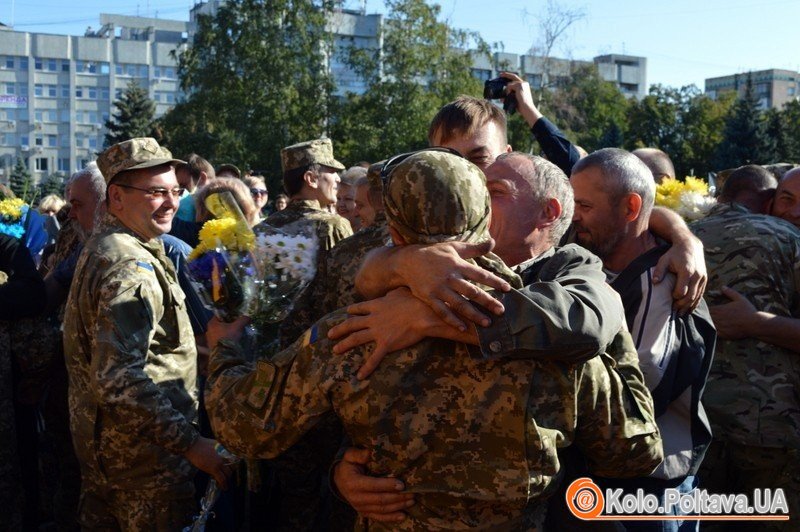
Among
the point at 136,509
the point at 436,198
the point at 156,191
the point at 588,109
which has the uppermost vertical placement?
the point at 588,109

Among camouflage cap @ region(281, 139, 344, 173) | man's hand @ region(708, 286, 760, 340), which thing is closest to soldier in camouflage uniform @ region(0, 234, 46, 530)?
camouflage cap @ region(281, 139, 344, 173)

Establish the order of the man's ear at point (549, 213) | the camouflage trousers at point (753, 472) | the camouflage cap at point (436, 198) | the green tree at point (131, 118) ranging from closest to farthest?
1. the camouflage cap at point (436, 198)
2. the man's ear at point (549, 213)
3. the camouflage trousers at point (753, 472)
4. the green tree at point (131, 118)

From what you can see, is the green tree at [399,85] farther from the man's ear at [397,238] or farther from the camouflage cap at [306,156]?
the man's ear at [397,238]

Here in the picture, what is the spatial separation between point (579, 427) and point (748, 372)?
2.27m

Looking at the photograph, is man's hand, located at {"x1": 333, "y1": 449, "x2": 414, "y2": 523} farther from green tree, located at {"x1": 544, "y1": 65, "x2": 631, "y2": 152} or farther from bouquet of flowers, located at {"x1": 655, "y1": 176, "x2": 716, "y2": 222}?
green tree, located at {"x1": 544, "y1": 65, "x2": 631, "y2": 152}

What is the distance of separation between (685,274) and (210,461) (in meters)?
2.29

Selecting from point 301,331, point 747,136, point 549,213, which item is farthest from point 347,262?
point 747,136

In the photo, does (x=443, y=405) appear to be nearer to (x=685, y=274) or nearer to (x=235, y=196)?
(x=685, y=274)

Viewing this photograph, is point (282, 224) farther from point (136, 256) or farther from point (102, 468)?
point (102, 468)

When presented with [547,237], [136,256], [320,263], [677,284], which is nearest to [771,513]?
[677,284]

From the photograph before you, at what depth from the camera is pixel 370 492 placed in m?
2.45

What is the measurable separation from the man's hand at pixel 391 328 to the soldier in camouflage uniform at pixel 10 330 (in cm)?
348

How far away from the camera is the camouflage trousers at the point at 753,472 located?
4324mm

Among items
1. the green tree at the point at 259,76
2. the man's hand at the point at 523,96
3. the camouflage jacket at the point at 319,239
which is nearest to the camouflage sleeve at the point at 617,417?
the camouflage jacket at the point at 319,239
